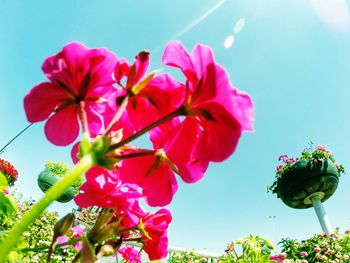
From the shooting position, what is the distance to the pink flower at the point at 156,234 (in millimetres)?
629

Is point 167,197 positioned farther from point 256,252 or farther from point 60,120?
point 256,252

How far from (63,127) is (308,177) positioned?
8589mm

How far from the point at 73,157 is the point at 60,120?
0.08 meters

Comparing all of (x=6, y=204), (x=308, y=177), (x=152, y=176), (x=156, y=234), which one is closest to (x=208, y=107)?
(x=152, y=176)

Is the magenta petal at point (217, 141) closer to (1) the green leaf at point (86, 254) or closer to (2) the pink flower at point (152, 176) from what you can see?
(2) the pink flower at point (152, 176)

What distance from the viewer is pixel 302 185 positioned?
8281mm

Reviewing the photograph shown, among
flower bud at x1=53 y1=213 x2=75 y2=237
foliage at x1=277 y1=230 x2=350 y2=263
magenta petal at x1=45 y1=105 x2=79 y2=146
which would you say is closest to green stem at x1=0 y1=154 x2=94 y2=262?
flower bud at x1=53 y1=213 x2=75 y2=237

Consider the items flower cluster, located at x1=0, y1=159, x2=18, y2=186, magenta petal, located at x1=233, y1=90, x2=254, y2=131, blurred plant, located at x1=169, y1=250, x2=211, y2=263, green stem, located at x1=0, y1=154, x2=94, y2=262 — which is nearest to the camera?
green stem, located at x1=0, y1=154, x2=94, y2=262

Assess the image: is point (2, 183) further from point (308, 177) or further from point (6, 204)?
point (308, 177)

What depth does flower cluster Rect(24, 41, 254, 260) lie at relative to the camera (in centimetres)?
42

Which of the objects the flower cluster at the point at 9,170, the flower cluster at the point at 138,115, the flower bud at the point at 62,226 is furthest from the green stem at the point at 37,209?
the flower cluster at the point at 9,170

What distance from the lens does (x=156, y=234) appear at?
2.09 feet

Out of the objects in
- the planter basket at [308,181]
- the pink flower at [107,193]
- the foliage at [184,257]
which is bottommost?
the pink flower at [107,193]

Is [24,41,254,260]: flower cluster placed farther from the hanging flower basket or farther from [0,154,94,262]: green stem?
the hanging flower basket
